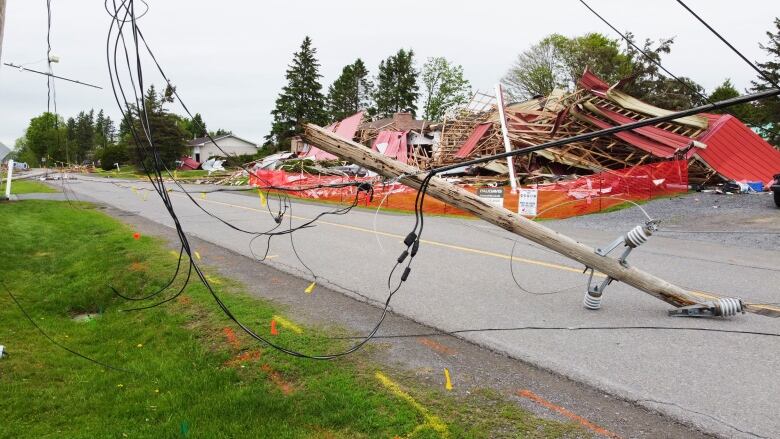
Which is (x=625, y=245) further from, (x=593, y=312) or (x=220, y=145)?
(x=220, y=145)

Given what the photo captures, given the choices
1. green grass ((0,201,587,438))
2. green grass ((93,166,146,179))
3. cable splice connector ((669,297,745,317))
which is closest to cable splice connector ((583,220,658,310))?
cable splice connector ((669,297,745,317))

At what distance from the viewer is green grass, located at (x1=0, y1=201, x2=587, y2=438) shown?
3.39 metres

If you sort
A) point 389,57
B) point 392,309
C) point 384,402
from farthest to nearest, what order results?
point 389,57
point 392,309
point 384,402

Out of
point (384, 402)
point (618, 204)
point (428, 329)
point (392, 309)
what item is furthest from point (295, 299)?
point (618, 204)

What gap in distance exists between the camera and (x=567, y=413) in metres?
3.42

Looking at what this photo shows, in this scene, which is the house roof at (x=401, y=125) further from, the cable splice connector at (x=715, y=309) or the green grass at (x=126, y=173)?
the cable splice connector at (x=715, y=309)

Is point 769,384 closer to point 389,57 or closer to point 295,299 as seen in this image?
point 295,299

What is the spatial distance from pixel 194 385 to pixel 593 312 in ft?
14.1

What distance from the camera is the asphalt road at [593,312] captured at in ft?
12.3

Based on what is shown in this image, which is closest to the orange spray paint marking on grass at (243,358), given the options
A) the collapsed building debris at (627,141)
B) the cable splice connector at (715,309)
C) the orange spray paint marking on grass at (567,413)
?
the orange spray paint marking on grass at (567,413)

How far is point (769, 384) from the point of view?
3.84m

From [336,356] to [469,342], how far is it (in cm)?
132

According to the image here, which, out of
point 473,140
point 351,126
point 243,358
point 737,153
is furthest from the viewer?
point 351,126

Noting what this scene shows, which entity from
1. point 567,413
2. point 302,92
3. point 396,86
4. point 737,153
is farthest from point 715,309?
point 396,86
